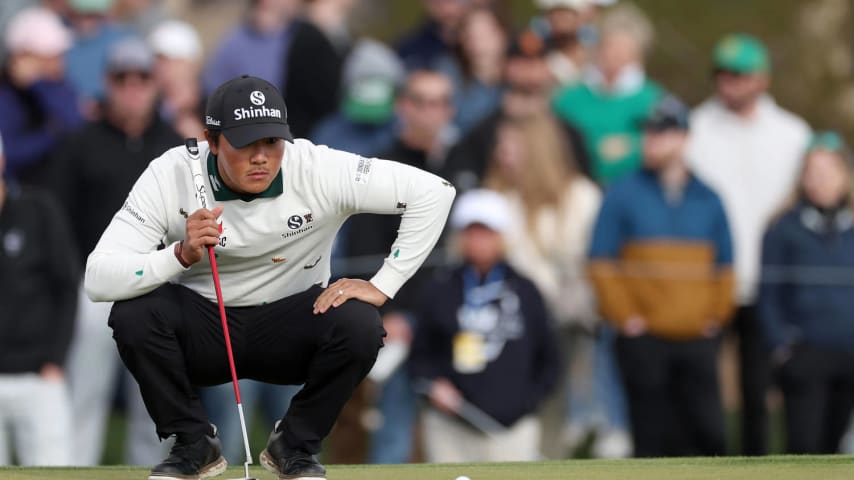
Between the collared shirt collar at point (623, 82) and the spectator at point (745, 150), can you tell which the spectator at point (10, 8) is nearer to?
the collared shirt collar at point (623, 82)

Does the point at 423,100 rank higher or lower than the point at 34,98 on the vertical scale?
lower

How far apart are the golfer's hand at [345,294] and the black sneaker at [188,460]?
2.06 feet

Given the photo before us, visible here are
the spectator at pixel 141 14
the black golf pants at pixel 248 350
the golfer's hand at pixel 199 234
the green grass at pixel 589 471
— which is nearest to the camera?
the golfer's hand at pixel 199 234

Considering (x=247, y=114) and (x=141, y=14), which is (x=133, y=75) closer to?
(x=141, y=14)

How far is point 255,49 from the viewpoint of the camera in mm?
11141

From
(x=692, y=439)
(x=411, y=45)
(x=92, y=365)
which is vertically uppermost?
(x=411, y=45)

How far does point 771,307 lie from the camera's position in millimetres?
10172

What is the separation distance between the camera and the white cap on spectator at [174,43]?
426 inches

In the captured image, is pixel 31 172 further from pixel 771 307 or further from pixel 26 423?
pixel 771 307

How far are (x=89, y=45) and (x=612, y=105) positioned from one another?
129 inches

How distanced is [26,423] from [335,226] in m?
3.27

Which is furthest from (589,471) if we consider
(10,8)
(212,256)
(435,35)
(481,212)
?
(10,8)

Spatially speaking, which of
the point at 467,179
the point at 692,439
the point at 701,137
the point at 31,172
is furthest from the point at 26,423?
the point at 701,137

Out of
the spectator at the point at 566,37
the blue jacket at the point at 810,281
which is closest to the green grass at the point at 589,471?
the blue jacket at the point at 810,281
